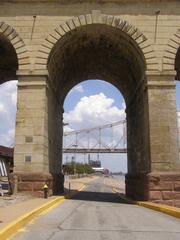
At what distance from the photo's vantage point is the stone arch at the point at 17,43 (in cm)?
2688

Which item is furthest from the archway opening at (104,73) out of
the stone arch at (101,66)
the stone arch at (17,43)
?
the stone arch at (17,43)

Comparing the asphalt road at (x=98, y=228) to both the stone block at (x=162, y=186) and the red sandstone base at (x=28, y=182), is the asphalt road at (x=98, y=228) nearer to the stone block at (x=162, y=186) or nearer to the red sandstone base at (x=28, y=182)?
the stone block at (x=162, y=186)

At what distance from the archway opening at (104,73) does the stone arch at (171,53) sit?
145cm

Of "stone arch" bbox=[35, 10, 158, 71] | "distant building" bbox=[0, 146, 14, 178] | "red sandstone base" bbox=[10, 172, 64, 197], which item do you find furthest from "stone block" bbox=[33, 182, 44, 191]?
"distant building" bbox=[0, 146, 14, 178]

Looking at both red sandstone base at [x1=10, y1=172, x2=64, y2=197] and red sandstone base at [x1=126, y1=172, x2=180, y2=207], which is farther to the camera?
red sandstone base at [x1=10, y1=172, x2=64, y2=197]

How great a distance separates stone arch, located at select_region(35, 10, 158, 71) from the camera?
26.7 metres

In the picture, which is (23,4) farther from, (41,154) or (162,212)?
(162,212)

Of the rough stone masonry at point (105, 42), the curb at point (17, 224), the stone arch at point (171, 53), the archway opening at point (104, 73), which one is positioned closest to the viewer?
the curb at point (17, 224)

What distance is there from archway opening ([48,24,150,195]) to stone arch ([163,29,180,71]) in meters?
1.45

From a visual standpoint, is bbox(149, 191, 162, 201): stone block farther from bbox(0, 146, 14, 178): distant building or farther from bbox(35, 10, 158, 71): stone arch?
bbox(0, 146, 14, 178): distant building

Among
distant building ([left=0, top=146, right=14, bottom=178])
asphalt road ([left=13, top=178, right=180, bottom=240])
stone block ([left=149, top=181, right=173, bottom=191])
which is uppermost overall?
distant building ([left=0, top=146, right=14, bottom=178])

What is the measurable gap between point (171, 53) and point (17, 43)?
999cm

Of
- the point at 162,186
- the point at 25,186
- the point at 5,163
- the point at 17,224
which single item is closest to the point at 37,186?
the point at 25,186

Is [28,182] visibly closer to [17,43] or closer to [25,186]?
[25,186]
